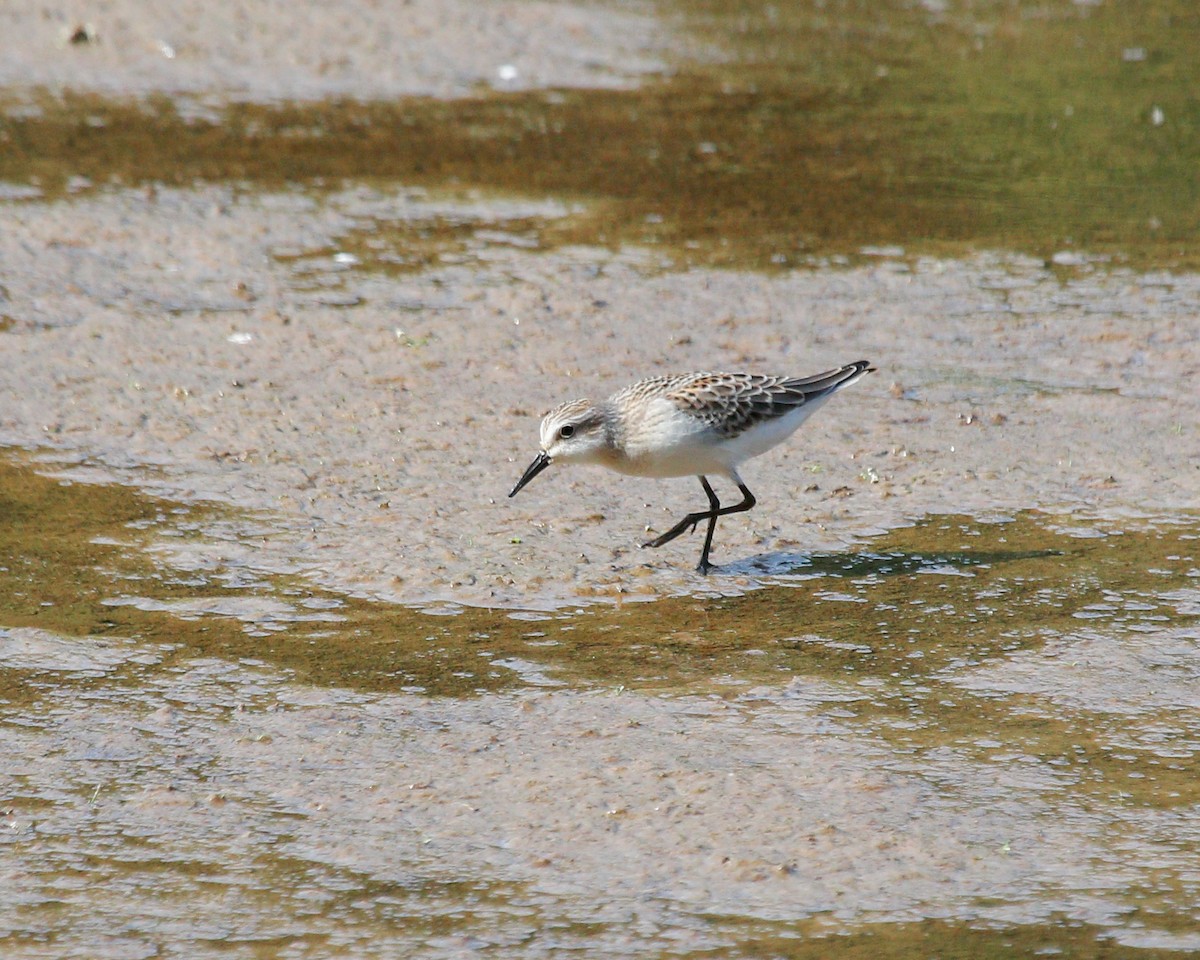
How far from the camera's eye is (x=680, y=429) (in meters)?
6.50

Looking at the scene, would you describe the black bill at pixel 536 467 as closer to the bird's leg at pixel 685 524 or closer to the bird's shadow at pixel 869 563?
the bird's leg at pixel 685 524

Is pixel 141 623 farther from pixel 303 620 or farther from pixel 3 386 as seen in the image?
pixel 3 386

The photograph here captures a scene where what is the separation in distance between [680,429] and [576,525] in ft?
2.55

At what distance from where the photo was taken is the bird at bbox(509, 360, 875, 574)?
6523 mm

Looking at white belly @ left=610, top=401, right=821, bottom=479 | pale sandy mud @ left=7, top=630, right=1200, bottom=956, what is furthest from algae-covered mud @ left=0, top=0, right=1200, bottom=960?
white belly @ left=610, top=401, right=821, bottom=479

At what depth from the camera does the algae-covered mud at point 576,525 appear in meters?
4.59

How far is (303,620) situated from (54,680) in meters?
0.94

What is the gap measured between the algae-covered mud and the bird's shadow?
0.08ft

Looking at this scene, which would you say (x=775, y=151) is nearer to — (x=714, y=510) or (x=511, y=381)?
(x=511, y=381)

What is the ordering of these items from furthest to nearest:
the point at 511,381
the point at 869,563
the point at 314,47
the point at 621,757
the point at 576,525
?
the point at 314,47 → the point at 511,381 → the point at 576,525 → the point at 869,563 → the point at 621,757

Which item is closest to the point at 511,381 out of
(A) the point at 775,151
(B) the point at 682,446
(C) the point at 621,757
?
(B) the point at 682,446

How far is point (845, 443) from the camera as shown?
7828mm

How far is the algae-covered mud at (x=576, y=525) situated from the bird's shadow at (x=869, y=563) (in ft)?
0.08

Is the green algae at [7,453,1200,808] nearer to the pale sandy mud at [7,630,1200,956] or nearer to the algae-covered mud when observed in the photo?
the algae-covered mud
